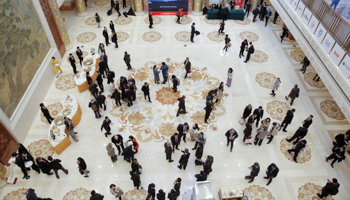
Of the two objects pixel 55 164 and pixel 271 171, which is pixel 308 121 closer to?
pixel 271 171

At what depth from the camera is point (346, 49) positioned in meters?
7.27

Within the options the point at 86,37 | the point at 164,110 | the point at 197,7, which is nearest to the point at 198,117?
the point at 164,110

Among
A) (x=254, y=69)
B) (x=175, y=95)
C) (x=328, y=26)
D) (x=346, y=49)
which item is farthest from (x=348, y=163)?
(x=175, y=95)

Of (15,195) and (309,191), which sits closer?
(15,195)

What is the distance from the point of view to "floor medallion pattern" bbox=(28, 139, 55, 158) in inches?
335

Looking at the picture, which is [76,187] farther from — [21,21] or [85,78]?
[21,21]

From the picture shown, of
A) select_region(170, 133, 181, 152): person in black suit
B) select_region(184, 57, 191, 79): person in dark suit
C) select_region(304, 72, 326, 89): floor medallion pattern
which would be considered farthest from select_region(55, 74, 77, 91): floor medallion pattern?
select_region(304, 72, 326, 89): floor medallion pattern

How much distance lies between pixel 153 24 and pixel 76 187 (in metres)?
11.0

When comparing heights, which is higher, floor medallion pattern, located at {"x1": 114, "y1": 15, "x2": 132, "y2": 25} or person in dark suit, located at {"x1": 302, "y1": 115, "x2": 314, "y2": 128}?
person in dark suit, located at {"x1": 302, "y1": 115, "x2": 314, "y2": 128}

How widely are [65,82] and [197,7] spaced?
9792 millimetres

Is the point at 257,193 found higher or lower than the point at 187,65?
lower

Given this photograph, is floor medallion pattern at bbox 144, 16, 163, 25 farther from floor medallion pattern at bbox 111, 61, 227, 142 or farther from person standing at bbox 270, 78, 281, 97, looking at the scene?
person standing at bbox 270, 78, 281, 97

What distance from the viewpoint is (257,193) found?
24.7 feet

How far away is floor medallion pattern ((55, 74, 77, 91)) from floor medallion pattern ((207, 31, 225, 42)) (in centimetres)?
796
